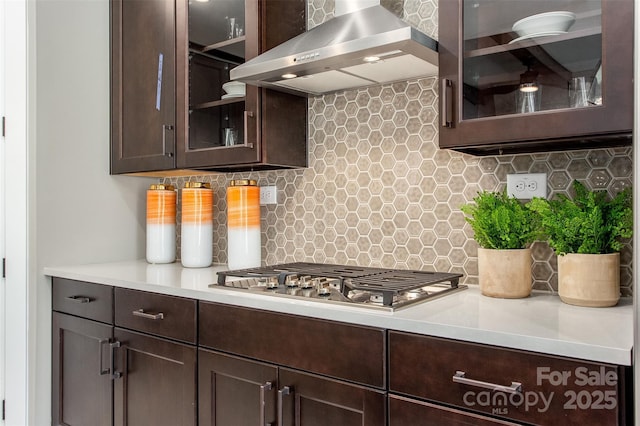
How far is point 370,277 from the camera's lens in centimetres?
165

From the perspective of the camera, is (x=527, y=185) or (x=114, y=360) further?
(x=114, y=360)

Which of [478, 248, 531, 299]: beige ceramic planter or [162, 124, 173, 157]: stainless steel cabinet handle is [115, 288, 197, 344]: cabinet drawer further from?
[478, 248, 531, 299]: beige ceramic planter

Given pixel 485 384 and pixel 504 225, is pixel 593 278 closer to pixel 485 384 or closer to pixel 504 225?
pixel 504 225

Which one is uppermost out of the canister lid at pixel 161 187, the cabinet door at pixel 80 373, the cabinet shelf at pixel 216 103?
the cabinet shelf at pixel 216 103

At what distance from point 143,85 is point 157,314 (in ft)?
3.79

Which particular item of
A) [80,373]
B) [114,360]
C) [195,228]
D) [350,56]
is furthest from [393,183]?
[80,373]

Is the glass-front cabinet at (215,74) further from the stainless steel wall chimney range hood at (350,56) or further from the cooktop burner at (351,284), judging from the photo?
the cooktop burner at (351,284)

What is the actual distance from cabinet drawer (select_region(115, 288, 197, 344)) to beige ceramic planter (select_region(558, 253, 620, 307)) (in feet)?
3.80

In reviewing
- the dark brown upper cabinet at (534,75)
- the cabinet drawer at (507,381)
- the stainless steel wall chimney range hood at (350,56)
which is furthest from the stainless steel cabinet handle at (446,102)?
the cabinet drawer at (507,381)

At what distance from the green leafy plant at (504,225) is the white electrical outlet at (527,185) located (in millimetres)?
161

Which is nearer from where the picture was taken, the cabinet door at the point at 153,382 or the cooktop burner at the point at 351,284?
the cooktop burner at the point at 351,284

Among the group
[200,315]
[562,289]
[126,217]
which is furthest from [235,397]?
[126,217]

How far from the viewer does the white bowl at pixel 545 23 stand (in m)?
1.33

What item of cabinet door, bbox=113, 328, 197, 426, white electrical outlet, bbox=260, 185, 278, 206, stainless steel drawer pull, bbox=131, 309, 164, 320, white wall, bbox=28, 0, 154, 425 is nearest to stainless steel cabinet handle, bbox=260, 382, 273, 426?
cabinet door, bbox=113, 328, 197, 426
